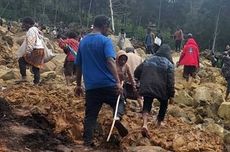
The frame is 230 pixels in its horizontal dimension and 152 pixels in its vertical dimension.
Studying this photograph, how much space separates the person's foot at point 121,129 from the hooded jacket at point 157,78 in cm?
97

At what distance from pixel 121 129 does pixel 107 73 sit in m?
0.83

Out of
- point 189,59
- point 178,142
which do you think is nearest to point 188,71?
point 189,59

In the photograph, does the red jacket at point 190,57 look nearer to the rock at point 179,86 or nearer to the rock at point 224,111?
the rock at point 179,86

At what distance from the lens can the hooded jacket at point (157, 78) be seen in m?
7.31

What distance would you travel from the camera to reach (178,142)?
7023mm

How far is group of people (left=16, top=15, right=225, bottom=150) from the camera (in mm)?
6070

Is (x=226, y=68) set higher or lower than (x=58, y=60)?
higher

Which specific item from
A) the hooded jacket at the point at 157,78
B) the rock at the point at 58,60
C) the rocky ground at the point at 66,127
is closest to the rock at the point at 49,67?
the rock at the point at 58,60

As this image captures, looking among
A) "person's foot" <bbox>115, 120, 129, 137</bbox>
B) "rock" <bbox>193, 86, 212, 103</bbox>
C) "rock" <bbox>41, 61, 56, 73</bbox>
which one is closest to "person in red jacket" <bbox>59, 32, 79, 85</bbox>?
"rock" <bbox>41, 61, 56, 73</bbox>

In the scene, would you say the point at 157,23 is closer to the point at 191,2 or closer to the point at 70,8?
the point at 191,2

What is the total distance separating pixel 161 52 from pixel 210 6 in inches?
1612

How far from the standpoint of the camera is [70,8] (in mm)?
51656

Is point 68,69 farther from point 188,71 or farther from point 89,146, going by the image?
point 188,71

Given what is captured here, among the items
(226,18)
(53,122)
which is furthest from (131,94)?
(226,18)
